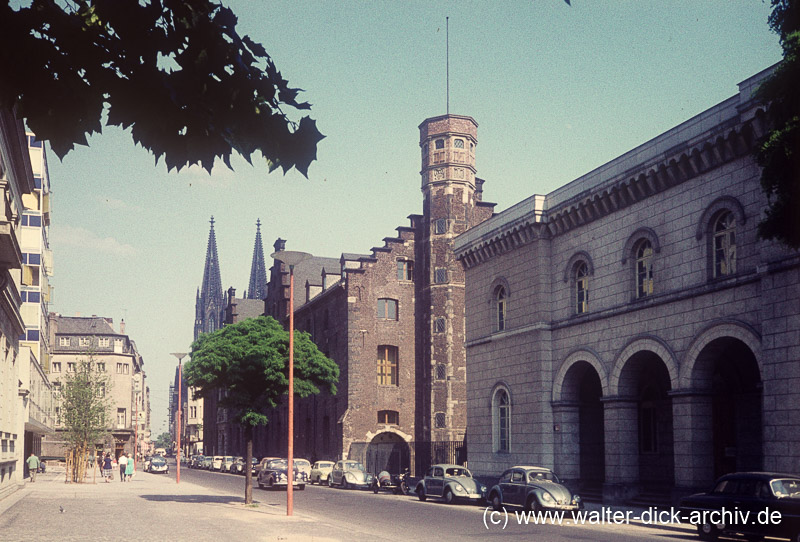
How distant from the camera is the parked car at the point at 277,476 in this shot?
4175cm

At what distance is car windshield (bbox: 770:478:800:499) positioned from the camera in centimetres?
1844

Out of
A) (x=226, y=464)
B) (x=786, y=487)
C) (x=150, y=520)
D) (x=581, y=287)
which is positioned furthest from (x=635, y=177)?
(x=226, y=464)

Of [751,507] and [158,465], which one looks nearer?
[751,507]

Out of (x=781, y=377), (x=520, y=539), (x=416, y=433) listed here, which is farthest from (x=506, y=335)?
(x=416, y=433)

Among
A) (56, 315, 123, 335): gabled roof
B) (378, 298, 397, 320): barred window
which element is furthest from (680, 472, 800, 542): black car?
(56, 315, 123, 335): gabled roof

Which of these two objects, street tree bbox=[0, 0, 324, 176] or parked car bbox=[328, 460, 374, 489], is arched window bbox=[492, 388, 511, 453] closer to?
parked car bbox=[328, 460, 374, 489]

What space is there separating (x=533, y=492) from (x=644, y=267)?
9.30 m

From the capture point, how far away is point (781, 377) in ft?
78.1

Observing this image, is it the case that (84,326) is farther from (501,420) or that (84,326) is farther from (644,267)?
(644,267)

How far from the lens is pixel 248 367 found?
33062 mm

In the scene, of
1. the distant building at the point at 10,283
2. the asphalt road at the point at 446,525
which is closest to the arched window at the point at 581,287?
the asphalt road at the point at 446,525

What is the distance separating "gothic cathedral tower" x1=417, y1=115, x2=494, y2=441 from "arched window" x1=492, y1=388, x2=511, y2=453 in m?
17.7

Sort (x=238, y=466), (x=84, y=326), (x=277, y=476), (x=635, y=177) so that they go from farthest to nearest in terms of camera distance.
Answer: (x=84, y=326), (x=238, y=466), (x=277, y=476), (x=635, y=177)

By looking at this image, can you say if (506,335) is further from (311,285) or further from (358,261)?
(311,285)
